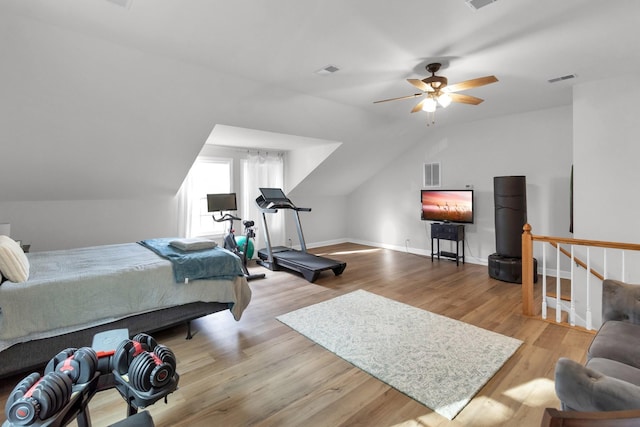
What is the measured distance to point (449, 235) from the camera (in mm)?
5734

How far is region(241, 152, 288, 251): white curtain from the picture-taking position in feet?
20.7

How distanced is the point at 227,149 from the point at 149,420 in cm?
560

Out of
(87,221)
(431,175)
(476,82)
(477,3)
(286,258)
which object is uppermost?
(477,3)

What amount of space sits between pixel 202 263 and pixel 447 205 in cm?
458

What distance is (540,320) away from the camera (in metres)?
3.29

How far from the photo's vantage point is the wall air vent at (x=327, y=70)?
10.6 feet

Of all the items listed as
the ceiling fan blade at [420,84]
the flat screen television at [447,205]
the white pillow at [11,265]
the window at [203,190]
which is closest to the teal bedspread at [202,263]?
the white pillow at [11,265]

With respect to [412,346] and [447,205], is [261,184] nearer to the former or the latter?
[447,205]

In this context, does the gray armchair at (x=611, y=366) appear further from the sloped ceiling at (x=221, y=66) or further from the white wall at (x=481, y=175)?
the white wall at (x=481, y=175)

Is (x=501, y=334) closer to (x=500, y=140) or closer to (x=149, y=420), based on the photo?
(x=149, y=420)

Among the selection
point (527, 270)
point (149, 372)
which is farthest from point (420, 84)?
point (149, 372)

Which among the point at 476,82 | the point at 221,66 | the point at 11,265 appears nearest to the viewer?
the point at 11,265

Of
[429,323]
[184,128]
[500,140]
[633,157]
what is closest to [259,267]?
[184,128]

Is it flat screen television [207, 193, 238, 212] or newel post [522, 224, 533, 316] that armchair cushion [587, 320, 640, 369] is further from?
flat screen television [207, 193, 238, 212]
